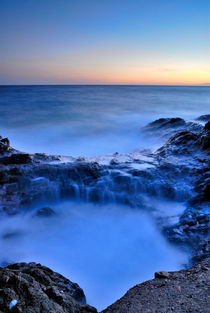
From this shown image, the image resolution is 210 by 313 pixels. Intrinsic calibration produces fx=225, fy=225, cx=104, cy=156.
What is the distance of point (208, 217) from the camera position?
3.63 metres

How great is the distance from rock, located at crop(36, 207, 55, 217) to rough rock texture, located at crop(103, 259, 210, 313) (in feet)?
7.97

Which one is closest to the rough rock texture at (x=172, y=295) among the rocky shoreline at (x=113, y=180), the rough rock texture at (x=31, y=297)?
the rough rock texture at (x=31, y=297)

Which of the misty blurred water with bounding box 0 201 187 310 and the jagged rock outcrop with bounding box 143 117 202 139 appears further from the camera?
the jagged rock outcrop with bounding box 143 117 202 139

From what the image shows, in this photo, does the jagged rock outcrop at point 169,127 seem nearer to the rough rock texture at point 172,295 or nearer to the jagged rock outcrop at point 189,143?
the jagged rock outcrop at point 189,143

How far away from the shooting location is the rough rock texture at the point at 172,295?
1.81 metres

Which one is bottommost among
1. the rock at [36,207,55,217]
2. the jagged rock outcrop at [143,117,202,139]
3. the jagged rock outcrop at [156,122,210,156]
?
the rock at [36,207,55,217]

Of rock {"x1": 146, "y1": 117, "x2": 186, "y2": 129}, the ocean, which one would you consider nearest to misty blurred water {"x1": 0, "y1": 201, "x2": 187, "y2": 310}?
the ocean

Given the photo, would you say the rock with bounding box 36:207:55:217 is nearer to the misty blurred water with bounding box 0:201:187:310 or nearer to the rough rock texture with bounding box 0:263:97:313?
the misty blurred water with bounding box 0:201:187:310

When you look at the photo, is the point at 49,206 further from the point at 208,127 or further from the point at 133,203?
the point at 208,127

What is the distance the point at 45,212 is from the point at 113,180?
1567 millimetres

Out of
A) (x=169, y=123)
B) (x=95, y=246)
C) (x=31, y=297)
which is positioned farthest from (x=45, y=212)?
(x=169, y=123)

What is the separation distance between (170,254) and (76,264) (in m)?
1.42

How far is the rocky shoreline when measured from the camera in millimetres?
4258

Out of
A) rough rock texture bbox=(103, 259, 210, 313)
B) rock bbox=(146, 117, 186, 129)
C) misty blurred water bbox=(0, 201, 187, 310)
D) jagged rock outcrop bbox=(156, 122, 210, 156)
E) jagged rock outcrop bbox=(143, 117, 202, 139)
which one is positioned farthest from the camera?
rock bbox=(146, 117, 186, 129)
